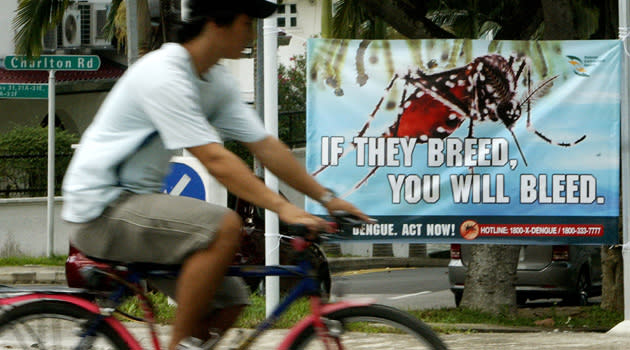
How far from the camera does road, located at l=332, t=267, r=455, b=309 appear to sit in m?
15.1

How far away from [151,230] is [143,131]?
1.02 ft

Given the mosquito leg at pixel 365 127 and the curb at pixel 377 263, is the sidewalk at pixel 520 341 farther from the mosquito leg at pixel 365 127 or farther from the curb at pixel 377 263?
the curb at pixel 377 263

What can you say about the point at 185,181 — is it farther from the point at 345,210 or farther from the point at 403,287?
the point at 403,287

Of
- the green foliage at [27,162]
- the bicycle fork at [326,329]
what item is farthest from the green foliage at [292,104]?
the bicycle fork at [326,329]

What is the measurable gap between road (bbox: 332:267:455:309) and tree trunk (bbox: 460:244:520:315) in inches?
91.0

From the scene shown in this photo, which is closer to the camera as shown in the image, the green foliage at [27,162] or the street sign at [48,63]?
the street sign at [48,63]

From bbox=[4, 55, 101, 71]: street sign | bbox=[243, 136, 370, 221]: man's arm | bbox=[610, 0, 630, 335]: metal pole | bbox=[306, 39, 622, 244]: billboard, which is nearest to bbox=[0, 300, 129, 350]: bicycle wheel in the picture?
bbox=[243, 136, 370, 221]: man's arm

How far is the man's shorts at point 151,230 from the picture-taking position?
12.0 ft

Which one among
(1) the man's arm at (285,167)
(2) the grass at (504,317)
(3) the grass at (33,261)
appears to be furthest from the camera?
(3) the grass at (33,261)

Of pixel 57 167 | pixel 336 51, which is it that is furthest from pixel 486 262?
pixel 57 167

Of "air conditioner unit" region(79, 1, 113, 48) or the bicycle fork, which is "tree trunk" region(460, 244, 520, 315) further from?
"air conditioner unit" region(79, 1, 113, 48)

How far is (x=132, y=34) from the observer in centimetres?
1142

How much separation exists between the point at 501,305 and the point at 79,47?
62.1ft

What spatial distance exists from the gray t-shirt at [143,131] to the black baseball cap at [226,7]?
140mm
